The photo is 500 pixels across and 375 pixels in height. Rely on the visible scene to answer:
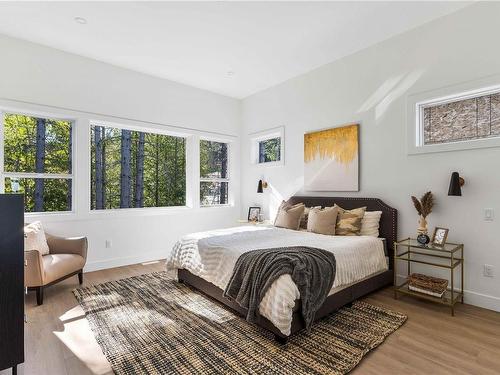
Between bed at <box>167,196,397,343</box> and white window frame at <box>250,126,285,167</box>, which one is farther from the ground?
white window frame at <box>250,126,285,167</box>

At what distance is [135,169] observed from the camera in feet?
15.9

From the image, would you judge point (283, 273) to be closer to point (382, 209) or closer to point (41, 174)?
point (382, 209)

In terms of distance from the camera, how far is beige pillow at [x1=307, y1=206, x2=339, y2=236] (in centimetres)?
364

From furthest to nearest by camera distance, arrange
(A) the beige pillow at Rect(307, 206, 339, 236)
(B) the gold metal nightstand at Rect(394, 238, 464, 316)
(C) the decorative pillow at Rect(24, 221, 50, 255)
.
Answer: (A) the beige pillow at Rect(307, 206, 339, 236) < (C) the decorative pillow at Rect(24, 221, 50, 255) < (B) the gold metal nightstand at Rect(394, 238, 464, 316)

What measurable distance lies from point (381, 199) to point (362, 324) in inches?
71.0

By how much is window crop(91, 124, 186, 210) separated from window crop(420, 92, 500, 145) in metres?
4.10

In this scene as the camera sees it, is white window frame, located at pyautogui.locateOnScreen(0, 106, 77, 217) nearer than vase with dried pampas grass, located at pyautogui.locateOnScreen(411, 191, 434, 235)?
No

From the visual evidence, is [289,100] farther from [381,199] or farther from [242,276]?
[242,276]

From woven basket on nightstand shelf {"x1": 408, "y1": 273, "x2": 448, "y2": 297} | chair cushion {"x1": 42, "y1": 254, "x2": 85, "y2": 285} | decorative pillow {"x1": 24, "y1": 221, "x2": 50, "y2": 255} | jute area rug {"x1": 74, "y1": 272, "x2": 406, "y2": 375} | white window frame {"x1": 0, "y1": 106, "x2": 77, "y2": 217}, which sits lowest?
jute area rug {"x1": 74, "y1": 272, "x2": 406, "y2": 375}

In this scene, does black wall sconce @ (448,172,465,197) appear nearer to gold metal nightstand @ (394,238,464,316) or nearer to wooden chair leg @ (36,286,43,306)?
gold metal nightstand @ (394,238,464,316)

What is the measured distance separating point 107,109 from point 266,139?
2.90m

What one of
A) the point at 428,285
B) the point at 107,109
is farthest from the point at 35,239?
the point at 428,285

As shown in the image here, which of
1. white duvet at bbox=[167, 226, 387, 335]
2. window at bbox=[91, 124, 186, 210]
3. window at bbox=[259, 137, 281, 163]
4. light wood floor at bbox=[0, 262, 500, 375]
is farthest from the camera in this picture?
window at bbox=[259, 137, 281, 163]

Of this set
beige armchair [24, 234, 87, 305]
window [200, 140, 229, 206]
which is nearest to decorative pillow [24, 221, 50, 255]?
beige armchair [24, 234, 87, 305]
